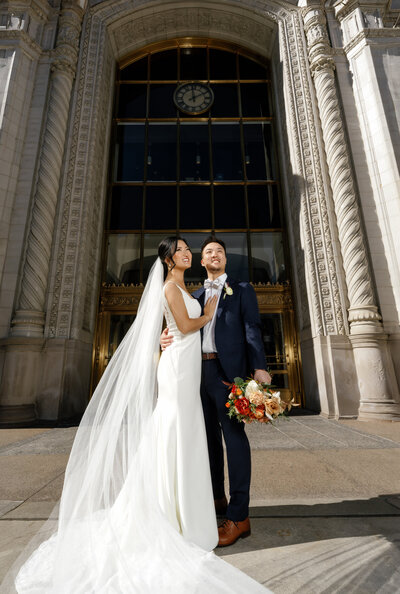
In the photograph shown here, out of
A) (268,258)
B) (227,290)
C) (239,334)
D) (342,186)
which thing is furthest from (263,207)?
(239,334)

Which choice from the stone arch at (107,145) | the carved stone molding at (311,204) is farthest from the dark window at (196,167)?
the carved stone molding at (311,204)

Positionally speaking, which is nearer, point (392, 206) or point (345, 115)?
point (392, 206)

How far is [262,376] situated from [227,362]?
0.27 m

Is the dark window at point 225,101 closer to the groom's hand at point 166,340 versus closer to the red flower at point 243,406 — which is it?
the groom's hand at point 166,340

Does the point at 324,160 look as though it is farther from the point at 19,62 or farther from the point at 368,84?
the point at 19,62

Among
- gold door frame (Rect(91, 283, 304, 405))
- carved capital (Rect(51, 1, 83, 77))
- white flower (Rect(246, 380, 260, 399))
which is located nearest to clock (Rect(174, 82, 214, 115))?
carved capital (Rect(51, 1, 83, 77))

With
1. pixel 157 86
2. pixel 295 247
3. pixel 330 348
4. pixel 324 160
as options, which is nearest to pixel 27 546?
pixel 330 348

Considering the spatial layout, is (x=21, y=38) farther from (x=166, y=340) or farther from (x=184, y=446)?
(x=184, y=446)

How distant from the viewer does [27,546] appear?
1.85 m

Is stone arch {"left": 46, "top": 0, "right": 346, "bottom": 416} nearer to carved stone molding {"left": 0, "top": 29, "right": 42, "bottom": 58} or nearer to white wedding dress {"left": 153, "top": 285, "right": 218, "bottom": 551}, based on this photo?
carved stone molding {"left": 0, "top": 29, "right": 42, "bottom": 58}

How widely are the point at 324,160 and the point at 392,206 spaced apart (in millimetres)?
2315

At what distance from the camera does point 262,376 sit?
2.09 m

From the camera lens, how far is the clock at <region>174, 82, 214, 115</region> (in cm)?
1166

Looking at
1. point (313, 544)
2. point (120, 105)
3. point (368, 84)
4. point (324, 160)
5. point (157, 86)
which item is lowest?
point (313, 544)
